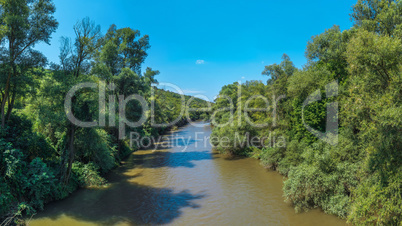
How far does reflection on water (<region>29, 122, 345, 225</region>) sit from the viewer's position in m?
11.1

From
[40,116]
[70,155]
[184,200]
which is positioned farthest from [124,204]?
[40,116]

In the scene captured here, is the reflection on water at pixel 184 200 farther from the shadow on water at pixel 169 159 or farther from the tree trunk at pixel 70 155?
the tree trunk at pixel 70 155

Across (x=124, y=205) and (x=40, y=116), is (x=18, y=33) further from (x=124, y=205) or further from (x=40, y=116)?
(x=124, y=205)

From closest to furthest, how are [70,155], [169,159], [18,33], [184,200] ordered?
[18,33] → [184,200] → [70,155] → [169,159]

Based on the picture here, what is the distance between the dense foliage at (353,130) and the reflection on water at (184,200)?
1.32 meters

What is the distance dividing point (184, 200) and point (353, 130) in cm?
1136

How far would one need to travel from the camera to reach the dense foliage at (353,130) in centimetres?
792

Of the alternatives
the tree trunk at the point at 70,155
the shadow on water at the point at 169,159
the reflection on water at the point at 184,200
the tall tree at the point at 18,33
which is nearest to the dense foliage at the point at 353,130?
the reflection on water at the point at 184,200

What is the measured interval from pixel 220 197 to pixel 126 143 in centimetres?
1860

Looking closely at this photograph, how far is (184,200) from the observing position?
13.8 meters

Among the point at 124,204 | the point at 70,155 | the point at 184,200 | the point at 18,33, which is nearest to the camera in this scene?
the point at 18,33

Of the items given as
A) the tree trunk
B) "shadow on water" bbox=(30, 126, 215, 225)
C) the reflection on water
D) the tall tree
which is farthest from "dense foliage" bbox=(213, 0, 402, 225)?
the tall tree

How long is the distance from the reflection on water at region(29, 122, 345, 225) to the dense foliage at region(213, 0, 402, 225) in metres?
1.32

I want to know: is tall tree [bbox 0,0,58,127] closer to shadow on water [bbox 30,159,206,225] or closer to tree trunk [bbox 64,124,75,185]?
tree trunk [bbox 64,124,75,185]
